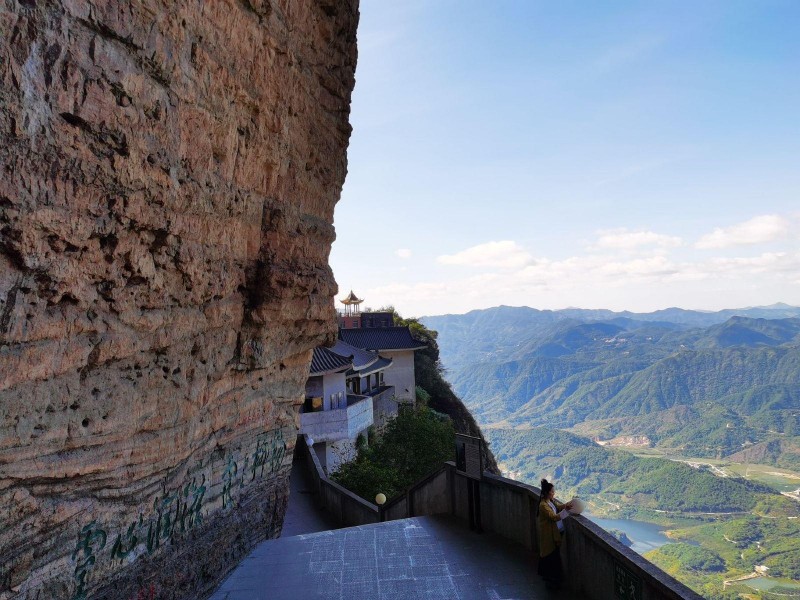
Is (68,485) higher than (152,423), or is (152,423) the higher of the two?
(152,423)

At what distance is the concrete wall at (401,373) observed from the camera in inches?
1356

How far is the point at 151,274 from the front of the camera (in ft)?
18.4

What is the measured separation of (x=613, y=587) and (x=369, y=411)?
63.3 ft

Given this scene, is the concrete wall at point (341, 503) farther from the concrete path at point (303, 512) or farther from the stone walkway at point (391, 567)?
the stone walkway at point (391, 567)

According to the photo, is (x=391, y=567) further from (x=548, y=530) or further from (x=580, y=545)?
(x=580, y=545)

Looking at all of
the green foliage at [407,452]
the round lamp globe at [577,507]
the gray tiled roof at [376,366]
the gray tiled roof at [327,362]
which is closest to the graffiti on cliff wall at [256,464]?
the round lamp globe at [577,507]

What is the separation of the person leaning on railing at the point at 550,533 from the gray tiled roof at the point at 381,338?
89.7ft

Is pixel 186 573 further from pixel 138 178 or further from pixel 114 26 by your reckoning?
pixel 114 26

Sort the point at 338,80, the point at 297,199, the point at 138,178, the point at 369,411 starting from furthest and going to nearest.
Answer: the point at 369,411, the point at 338,80, the point at 297,199, the point at 138,178

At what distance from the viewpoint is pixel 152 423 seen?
5.77 m

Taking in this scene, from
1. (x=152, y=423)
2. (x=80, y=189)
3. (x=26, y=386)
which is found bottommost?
(x=152, y=423)

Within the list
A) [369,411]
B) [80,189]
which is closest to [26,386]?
[80,189]

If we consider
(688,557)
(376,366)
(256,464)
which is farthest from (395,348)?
(688,557)

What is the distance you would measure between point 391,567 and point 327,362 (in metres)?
14.3
